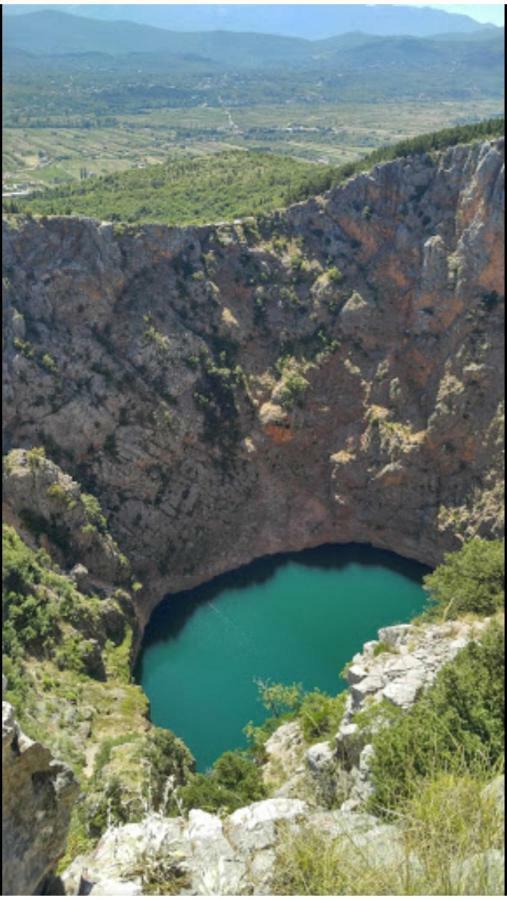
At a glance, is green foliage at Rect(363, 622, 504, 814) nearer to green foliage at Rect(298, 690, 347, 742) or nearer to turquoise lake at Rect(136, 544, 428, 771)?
green foliage at Rect(298, 690, 347, 742)

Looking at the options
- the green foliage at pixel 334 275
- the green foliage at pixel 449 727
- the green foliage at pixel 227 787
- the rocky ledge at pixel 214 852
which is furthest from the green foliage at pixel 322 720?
the green foliage at pixel 334 275

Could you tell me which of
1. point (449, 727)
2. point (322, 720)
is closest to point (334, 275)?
point (322, 720)

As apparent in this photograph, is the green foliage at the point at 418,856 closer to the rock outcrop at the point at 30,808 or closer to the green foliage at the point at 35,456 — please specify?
the rock outcrop at the point at 30,808

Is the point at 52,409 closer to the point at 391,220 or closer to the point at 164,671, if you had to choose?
the point at 164,671

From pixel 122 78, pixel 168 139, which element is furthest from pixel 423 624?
pixel 122 78

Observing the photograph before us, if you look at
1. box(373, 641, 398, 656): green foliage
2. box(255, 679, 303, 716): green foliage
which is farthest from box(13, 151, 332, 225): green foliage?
box(373, 641, 398, 656): green foliage

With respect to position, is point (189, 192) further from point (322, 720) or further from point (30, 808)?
point (30, 808)
